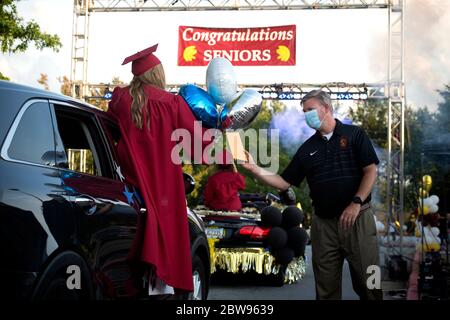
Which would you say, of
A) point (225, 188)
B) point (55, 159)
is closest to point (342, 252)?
point (55, 159)

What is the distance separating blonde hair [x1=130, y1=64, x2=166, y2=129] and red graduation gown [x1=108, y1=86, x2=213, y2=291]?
32 mm

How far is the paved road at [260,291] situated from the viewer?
8250 millimetres

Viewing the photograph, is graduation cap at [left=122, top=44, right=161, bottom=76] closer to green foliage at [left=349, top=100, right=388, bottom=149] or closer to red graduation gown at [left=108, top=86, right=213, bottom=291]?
red graduation gown at [left=108, top=86, right=213, bottom=291]

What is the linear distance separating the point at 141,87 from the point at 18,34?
9789 mm

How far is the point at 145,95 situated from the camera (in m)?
4.06

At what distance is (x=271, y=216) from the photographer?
8.99 metres

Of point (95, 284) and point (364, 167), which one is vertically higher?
point (364, 167)

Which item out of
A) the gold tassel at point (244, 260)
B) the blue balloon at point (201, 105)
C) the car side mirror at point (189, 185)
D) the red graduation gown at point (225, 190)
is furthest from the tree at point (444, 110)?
the blue balloon at point (201, 105)

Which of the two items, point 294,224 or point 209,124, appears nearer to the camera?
point 209,124

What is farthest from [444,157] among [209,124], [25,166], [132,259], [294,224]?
[25,166]

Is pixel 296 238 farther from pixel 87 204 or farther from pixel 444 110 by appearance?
pixel 87 204
